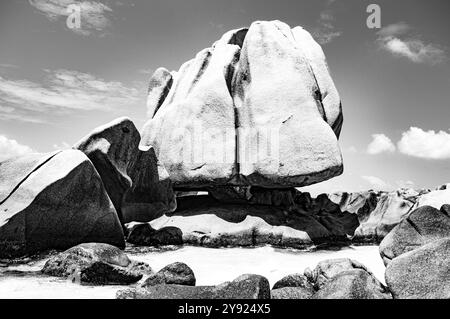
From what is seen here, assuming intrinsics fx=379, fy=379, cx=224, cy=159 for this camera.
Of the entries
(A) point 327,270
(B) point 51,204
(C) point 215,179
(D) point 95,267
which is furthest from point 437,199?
(B) point 51,204

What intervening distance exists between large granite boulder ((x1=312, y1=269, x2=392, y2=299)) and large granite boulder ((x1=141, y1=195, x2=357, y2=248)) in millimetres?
7485

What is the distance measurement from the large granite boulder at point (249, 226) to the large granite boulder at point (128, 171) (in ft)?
2.41

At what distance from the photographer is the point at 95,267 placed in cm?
641

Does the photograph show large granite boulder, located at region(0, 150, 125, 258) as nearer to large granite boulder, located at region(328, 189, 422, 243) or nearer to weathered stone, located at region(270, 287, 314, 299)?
weathered stone, located at region(270, 287, 314, 299)

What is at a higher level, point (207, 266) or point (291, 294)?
point (291, 294)

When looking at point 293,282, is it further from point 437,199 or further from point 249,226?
point 437,199

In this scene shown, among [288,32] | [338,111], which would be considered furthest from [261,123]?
[288,32]

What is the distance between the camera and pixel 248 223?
12.7 meters

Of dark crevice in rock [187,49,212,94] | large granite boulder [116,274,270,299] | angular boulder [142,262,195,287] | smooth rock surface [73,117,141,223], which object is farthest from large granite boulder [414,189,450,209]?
dark crevice in rock [187,49,212,94]

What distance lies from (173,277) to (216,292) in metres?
1.60

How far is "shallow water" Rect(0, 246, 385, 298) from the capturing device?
18.7 feet

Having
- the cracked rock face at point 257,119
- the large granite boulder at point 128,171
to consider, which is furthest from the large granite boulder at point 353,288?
the cracked rock face at point 257,119

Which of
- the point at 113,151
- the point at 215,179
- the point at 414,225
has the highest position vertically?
the point at 113,151

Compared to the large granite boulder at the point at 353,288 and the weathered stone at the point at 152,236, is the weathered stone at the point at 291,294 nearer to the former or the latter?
the large granite boulder at the point at 353,288
